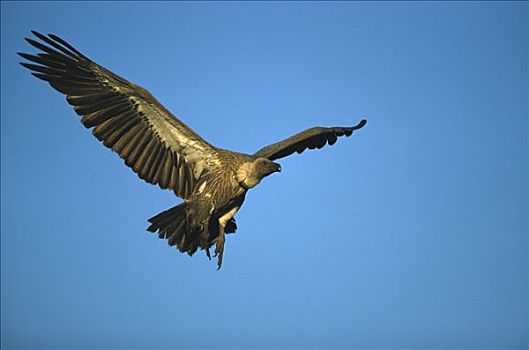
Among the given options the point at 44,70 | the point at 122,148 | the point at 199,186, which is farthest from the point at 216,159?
the point at 44,70

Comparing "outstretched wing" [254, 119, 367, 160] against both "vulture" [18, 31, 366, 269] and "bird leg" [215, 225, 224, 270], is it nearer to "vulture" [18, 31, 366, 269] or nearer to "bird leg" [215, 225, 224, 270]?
"vulture" [18, 31, 366, 269]

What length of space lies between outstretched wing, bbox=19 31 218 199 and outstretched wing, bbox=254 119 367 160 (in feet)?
3.79

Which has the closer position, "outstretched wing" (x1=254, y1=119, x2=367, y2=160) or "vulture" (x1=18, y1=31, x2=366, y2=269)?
"vulture" (x1=18, y1=31, x2=366, y2=269)

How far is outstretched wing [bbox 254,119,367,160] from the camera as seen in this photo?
16.4 metres

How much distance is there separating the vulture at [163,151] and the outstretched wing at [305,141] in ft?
1.17

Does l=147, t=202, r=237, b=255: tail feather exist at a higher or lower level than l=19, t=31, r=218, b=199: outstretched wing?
lower

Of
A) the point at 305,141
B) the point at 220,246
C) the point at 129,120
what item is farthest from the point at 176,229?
the point at 305,141

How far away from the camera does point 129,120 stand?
15.7m

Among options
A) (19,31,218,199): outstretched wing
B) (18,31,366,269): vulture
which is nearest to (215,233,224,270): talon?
(18,31,366,269): vulture

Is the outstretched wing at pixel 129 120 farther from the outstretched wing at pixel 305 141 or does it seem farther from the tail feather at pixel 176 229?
the outstretched wing at pixel 305 141

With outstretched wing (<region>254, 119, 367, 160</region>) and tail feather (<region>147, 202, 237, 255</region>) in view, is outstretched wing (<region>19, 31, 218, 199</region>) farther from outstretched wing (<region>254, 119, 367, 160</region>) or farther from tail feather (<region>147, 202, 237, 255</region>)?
outstretched wing (<region>254, 119, 367, 160</region>)

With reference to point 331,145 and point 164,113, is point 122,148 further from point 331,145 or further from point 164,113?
point 331,145

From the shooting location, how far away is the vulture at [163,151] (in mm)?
15250

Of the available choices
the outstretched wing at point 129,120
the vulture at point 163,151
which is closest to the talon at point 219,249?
the vulture at point 163,151
